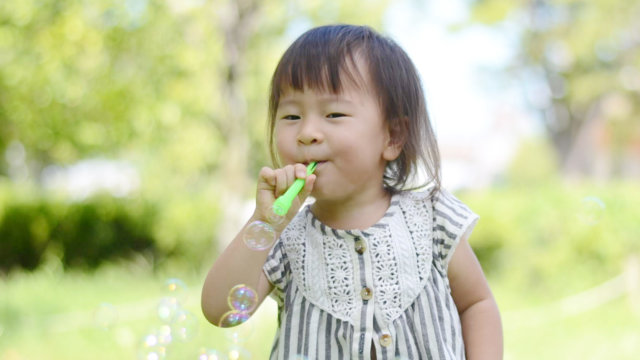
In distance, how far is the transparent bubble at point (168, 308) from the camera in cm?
187

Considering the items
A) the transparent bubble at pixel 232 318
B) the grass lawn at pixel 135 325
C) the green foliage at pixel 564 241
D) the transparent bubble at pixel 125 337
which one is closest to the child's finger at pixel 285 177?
the transparent bubble at pixel 232 318

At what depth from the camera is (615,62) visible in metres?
12.1

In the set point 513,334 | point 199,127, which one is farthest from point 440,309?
point 199,127

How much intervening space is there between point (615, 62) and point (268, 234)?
12189mm

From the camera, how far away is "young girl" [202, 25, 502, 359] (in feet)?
4.53

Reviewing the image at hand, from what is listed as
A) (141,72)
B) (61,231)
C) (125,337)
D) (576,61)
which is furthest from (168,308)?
(576,61)

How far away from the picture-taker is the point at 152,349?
1846 mm

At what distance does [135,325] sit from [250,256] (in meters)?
3.74

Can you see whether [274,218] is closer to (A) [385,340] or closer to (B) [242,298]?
(B) [242,298]

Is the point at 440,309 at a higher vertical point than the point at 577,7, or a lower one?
lower

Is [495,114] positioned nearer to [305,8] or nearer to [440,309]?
[305,8]

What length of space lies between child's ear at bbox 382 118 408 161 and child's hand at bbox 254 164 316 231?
0.24 m

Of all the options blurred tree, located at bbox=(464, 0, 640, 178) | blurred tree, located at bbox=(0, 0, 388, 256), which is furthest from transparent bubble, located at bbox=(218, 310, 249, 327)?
blurred tree, located at bbox=(464, 0, 640, 178)

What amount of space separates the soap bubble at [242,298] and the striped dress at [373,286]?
8 cm
